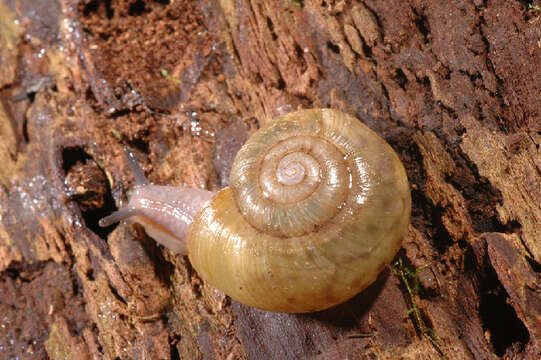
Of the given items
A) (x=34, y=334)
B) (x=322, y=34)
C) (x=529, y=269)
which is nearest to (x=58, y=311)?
(x=34, y=334)

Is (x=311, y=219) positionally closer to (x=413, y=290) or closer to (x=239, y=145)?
(x=413, y=290)

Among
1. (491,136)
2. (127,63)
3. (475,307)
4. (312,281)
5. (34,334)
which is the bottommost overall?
(34,334)

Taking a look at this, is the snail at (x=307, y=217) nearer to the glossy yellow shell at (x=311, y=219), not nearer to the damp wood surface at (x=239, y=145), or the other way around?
the glossy yellow shell at (x=311, y=219)

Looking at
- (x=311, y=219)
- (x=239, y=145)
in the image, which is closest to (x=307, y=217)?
(x=311, y=219)

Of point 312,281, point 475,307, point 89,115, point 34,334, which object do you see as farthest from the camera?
point 89,115

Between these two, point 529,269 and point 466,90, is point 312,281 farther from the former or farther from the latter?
point 466,90

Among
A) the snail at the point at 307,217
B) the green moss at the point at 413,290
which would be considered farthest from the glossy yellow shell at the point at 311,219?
the green moss at the point at 413,290
